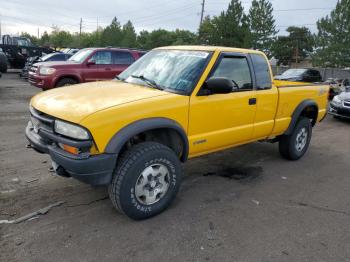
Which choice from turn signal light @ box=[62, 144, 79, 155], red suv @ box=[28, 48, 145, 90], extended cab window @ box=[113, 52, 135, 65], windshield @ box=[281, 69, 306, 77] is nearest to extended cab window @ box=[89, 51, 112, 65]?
red suv @ box=[28, 48, 145, 90]

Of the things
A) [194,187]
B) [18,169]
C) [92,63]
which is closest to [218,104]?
[194,187]

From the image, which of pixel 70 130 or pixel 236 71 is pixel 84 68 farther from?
pixel 70 130

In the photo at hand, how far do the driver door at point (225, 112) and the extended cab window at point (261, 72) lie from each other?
0.15 m

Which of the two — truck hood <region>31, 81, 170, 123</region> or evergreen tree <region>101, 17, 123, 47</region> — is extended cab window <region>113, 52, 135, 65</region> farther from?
evergreen tree <region>101, 17, 123, 47</region>

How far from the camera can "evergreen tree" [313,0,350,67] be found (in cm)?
3161

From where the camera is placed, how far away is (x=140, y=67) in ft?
15.6

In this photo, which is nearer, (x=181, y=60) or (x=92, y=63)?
(x=181, y=60)

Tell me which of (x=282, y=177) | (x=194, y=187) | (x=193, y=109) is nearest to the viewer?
(x=193, y=109)

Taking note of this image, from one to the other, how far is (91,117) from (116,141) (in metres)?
0.32

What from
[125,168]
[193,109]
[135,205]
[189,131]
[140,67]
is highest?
[140,67]

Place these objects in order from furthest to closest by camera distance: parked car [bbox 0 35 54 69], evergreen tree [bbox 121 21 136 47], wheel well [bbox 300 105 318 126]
Answer: evergreen tree [bbox 121 21 136 47] → parked car [bbox 0 35 54 69] → wheel well [bbox 300 105 318 126]

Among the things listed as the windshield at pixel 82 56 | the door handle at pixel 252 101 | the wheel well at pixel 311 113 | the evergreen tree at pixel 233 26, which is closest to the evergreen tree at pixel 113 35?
the evergreen tree at pixel 233 26

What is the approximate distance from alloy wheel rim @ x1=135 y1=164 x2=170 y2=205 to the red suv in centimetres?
811

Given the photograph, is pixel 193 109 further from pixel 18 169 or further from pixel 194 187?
pixel 18 169
